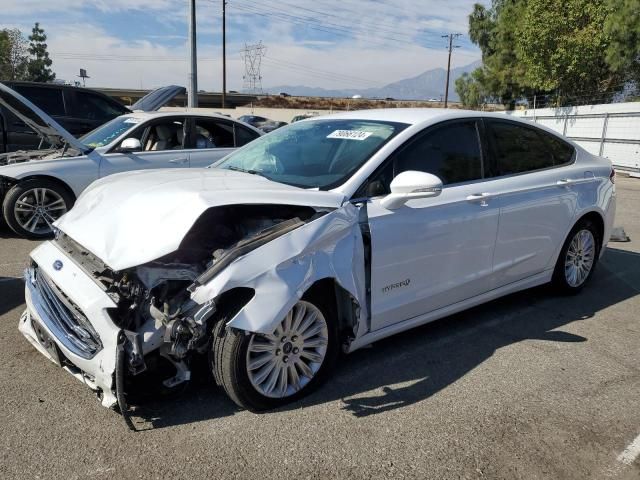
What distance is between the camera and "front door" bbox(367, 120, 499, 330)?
11.4ft

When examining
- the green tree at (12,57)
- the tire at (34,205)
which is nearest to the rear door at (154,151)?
the tire at (34,205)

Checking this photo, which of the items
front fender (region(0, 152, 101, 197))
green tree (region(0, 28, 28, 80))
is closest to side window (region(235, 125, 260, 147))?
front fender (region(0, 152, 101, 197))

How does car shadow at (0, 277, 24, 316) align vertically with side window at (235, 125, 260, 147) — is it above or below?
below

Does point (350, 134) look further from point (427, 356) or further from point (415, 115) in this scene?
point (427, 356)

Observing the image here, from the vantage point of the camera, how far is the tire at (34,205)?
674cm

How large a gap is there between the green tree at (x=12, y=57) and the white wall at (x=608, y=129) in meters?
49.8

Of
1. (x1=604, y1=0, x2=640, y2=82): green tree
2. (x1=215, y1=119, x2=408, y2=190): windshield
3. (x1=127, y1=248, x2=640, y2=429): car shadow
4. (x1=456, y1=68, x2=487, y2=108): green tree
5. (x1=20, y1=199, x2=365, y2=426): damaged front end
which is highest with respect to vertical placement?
(x1=604, y1=0, x2=640, y2=82): green tree

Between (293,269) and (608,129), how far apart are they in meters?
19.9

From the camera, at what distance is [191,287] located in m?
2.80

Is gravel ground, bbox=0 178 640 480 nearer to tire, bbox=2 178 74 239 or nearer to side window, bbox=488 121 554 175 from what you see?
side window, bbox=488 121 554 175

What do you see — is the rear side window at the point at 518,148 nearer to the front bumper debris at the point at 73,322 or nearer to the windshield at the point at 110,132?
the front bumper debris at the point at 73,322

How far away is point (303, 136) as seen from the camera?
427 cm

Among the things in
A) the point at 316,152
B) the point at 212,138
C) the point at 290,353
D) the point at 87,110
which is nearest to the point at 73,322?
the point at 290,353

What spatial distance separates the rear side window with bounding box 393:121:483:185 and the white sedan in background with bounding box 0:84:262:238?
435cm
